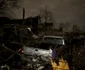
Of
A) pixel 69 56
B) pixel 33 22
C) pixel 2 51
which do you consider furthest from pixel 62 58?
pixel 33 22

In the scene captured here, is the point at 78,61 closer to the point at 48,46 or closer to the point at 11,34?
the point at 48,46

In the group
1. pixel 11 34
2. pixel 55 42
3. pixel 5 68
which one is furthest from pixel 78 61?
pixel 11 34

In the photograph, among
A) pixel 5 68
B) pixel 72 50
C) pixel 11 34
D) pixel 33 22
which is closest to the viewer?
pixel 5 68

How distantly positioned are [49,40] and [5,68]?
7.48 m

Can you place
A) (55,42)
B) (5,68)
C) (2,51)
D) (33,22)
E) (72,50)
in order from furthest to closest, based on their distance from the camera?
(33,22)
(55,42)
(2,51)
(72,50)
(5,68)

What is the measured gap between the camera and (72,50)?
9.59 metres

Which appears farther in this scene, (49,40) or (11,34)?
(11,34)

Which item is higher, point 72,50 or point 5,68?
point 72,50

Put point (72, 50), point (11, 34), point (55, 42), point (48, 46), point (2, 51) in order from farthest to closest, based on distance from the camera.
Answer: point (11, 34) → point (55, 42) → point (48, 46) → point (2, 51) → point (72, 50)

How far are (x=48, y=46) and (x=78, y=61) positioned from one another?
5.35 m

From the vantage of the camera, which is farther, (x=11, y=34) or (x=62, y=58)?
(x=11, y=34)

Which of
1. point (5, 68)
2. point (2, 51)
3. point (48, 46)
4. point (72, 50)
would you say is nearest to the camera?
point (5, 68)

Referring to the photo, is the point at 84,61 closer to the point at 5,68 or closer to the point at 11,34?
the point at 5,68

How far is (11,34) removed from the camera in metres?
22.2
